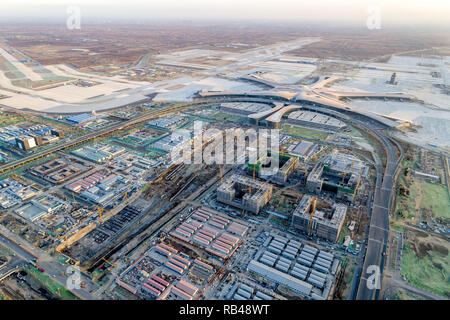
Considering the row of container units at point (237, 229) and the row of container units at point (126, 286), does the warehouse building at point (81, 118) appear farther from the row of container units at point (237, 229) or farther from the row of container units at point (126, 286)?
the row of container units at point (237, 229)

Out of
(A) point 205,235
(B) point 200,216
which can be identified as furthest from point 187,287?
A: (B) point 200,216

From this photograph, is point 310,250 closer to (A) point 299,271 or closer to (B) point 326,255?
(B) point 326,255

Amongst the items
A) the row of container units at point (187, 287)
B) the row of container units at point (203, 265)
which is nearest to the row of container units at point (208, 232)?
the row of container units at point (203, 265)

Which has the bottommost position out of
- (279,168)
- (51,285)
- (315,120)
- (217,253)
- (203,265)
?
(51,285)

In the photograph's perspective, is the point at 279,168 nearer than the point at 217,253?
No

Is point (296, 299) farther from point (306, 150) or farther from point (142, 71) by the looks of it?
point (142, 71)

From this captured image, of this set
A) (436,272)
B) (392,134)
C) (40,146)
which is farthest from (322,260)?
(40,146)
